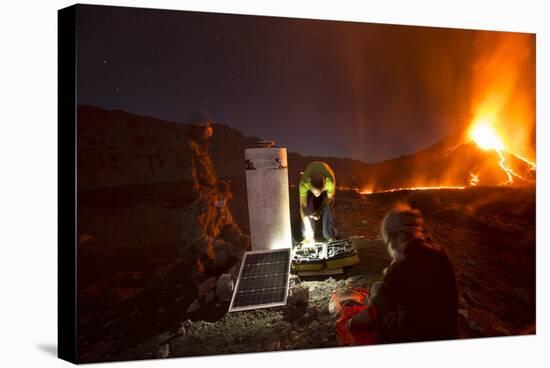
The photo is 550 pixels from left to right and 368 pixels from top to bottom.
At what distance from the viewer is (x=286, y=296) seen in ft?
21.9

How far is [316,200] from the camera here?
23.0 feet

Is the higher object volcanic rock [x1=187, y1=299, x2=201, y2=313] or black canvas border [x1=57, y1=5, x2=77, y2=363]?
black canvas border [x1=57, y1=5, x2=77, y2=363]

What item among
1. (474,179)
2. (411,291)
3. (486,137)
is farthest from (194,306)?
(486,137)

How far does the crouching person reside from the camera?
695cm

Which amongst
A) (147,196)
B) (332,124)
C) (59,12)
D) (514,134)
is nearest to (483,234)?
(514,134)

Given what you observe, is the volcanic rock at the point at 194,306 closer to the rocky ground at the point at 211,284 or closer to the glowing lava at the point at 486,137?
the rocky ground at the point at 211,284

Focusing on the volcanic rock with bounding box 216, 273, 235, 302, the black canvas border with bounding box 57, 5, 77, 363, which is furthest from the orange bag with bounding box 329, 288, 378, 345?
the black canvas border with bounding box 57, 5, 77, 363

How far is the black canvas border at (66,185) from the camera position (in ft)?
20.0

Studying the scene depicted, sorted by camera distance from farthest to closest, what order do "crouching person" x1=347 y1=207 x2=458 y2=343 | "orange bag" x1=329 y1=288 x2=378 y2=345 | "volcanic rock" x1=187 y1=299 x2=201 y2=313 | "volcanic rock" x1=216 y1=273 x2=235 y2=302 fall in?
"crouching person" x1=347 y1=207 x2=458 y2=343
"orange bag" x1=329 y1=288 x2=378 y2=345
"volcanic rock" x1=216 y1=273 x2=235 y2=302
"volcanic rock" x1=187 y1=299 x2=201 y2=313

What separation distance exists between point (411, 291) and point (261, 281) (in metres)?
1.74

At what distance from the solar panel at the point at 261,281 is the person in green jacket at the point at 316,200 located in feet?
1.60

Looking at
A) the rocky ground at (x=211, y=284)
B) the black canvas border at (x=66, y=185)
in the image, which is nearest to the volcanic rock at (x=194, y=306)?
the rocky ground at (x=211, y=284)

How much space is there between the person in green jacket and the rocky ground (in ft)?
0.46

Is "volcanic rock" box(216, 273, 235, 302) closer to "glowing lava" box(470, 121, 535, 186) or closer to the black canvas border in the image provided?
the black canvas border
